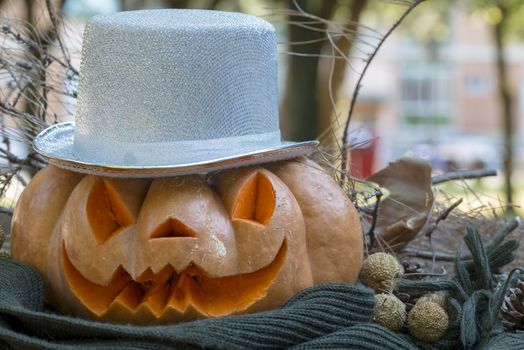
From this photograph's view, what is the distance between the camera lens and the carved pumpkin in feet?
5.28

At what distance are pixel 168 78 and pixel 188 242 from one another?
12.0 inches

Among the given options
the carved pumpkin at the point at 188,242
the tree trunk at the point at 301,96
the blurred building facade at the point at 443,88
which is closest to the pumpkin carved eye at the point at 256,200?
the carved pumpkin at the point at 188,242

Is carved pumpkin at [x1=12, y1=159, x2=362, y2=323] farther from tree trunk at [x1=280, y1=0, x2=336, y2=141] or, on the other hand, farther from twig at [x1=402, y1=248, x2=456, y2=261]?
tree trunk at [x1=280, y1=0, x2=336, y2=141]

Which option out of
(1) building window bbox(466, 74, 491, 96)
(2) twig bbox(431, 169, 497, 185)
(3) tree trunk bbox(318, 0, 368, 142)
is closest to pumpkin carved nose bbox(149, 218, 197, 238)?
(2) twig bbox(431, 169, 497, 185)

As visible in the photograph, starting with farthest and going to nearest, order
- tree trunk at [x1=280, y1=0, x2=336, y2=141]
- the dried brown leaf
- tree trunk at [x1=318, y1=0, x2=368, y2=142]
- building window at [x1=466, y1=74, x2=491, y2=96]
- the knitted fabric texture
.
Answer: building window at [x1=466, y1=74, x2=491, y2=96] < tree trunk at [x1=318, y1=0, x2=368, y2=142] < tree trunk at [x1=280, y1=0, x2=336, y2=141] < the dried brown leaf < the knitted fabric texture

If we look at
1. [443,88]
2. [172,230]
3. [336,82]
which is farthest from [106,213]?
[443,88]

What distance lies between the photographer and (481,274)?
179 centimetres

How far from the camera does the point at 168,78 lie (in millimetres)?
1654

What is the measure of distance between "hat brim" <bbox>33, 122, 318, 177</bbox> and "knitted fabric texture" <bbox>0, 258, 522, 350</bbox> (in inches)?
9.8

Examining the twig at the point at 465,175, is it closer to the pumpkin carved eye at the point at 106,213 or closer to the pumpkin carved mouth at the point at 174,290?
the pumpkin carved mouth at the point at 174,290

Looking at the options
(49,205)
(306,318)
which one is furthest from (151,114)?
(306,318)

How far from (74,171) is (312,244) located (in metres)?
0.48

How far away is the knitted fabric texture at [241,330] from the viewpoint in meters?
1.44

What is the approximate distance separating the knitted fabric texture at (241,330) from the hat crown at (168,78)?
0.34 meters
